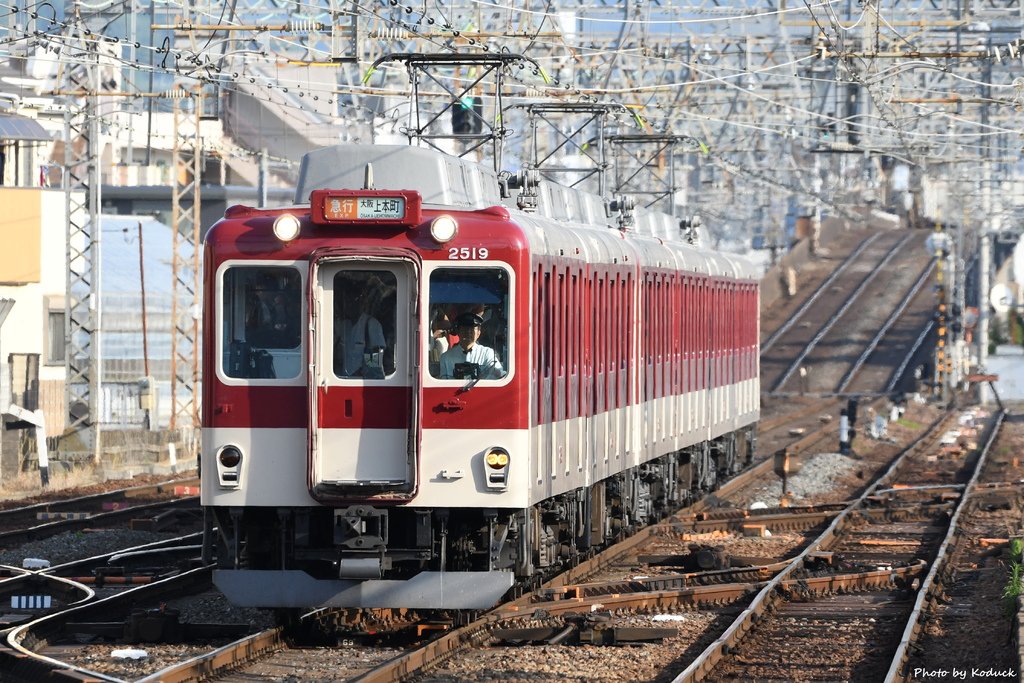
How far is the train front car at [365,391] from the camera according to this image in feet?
37.8

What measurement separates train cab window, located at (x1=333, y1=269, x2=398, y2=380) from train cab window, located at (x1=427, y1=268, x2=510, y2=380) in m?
0.26

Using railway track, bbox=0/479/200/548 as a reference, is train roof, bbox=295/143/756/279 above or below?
above

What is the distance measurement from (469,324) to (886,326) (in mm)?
52617

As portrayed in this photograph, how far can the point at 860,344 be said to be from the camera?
6075cm

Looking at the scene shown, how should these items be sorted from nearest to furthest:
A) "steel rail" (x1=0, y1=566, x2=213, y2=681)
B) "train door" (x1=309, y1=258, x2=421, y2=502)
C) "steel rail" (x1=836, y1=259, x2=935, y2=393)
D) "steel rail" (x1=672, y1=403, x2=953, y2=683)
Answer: "steel rail" (x1=0, y1=566, x2=213, y2=681), "steel rail" (x1=672, y1=403, x2=953, y2=683), "train door" (x1=309, y1=258, x2=421, y2=502), "steel rail" (x1=836, y1=259, x2=935, y2=393)

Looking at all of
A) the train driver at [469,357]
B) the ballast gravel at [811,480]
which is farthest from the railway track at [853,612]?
the train driver at [469,357]

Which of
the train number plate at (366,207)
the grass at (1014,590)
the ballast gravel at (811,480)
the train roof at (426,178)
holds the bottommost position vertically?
the ballast gravel at (811,480)

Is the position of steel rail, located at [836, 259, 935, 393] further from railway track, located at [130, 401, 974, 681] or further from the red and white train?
the red and white train

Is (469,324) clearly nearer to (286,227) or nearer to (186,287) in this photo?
(286,227)

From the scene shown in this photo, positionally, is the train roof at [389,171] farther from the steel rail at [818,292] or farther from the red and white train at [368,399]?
the steel rail at [818,292]

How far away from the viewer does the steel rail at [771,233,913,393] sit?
5639 cm

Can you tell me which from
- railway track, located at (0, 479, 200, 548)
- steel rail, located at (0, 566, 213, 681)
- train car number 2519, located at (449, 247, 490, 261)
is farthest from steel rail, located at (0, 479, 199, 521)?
train car number 2519, located at (449, 247, 490, 261)

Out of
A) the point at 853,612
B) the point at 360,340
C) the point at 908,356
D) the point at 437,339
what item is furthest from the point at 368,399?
the point at 908,356

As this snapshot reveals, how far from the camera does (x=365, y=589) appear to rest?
11625 millimetres
